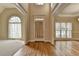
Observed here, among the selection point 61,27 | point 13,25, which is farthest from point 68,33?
point 13,25

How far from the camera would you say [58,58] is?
182 centimetres

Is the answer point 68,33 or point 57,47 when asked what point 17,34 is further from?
point 57,47

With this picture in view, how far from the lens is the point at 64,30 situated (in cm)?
310

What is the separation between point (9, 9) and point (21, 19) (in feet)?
0.96

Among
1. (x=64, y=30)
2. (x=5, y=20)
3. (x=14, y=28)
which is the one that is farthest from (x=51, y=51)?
(x=5, y=20)

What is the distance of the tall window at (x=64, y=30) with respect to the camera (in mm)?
3065

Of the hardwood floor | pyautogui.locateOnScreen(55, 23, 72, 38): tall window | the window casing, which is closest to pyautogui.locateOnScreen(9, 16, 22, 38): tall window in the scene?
the window casing

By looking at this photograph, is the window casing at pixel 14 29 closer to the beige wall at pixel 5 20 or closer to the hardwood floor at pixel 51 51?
the beige wall at pixel 5 20

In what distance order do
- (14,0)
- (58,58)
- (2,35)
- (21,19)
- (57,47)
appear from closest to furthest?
(14,0), (58,58), (2,35), (21,19), (57,47)

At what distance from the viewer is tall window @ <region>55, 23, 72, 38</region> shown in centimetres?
307

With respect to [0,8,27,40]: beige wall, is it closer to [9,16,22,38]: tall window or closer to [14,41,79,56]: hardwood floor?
[9,16,22,38]: tall window

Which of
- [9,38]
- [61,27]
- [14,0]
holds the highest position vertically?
[14,0]

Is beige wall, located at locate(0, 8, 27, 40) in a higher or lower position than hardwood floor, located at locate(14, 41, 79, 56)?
higher

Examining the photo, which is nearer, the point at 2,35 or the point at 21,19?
the point at 2,35
